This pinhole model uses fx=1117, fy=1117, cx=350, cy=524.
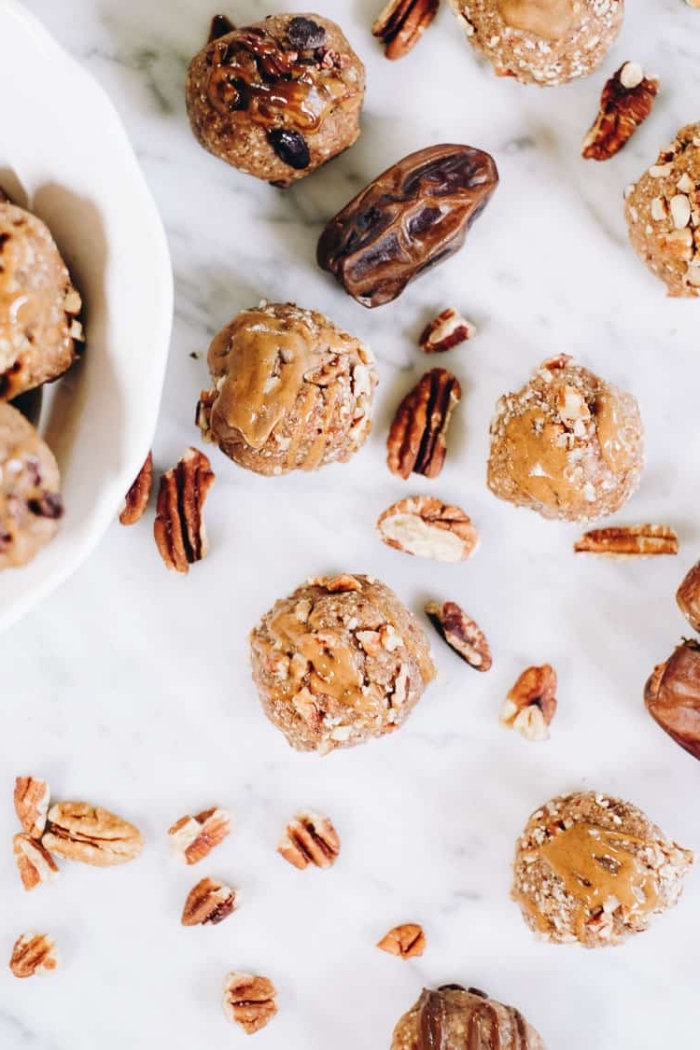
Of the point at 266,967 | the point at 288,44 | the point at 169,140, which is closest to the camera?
the point at 288,44

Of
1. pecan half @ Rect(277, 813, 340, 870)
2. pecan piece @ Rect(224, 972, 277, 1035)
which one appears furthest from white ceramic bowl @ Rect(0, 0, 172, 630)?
pecan piece @ Rect(224, 972, 277, 1035)

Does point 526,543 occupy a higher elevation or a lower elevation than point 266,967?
higher

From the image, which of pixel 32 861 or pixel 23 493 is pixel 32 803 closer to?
pixel 32 861

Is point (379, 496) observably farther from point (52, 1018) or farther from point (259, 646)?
point (52, 1018)

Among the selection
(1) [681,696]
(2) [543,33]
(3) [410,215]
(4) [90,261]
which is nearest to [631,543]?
(1) [681,696]

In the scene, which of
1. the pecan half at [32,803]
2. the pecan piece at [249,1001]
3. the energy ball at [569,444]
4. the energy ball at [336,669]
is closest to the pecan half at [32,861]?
the pecan half at [32,803]

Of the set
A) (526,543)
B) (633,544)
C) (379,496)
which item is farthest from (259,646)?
(633,544)

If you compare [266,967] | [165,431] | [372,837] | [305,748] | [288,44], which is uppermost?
[288,44]

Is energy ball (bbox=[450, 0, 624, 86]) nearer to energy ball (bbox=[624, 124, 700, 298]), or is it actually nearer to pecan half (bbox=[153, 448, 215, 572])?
energy ball (bbox=[624, 124, 700, 298])
